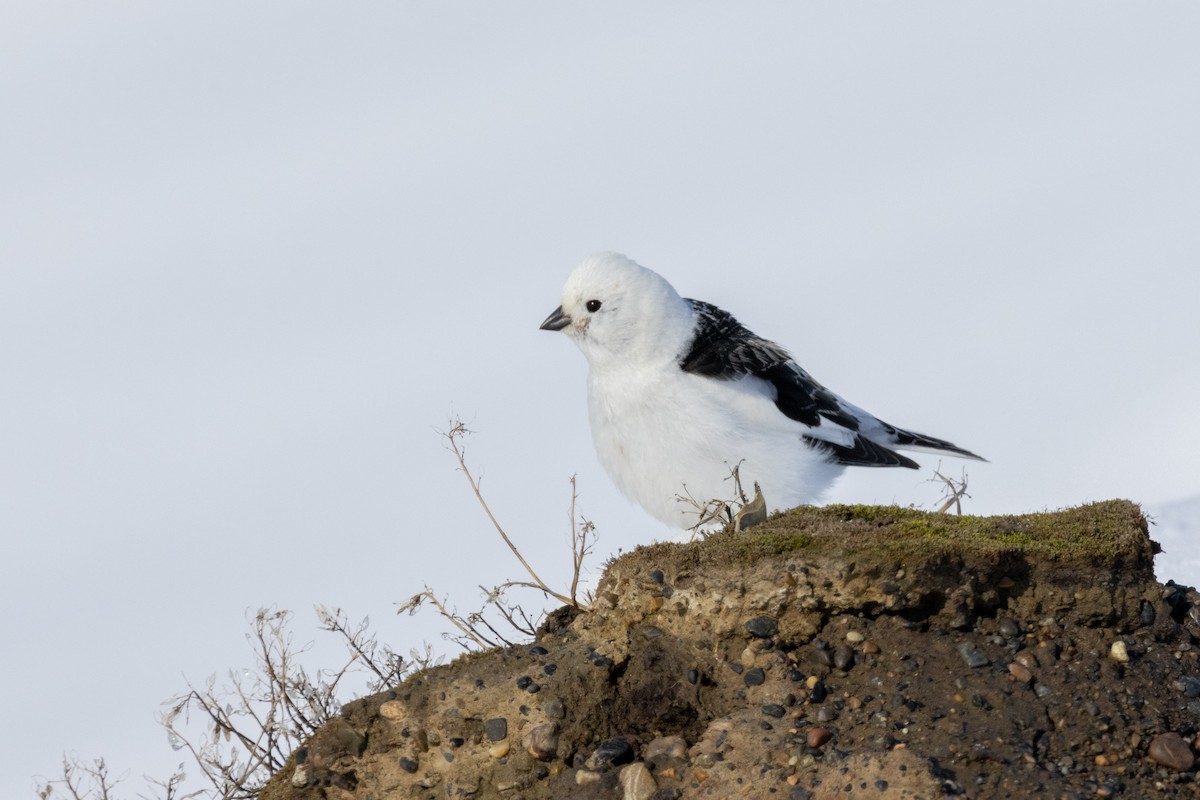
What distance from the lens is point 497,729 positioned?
5.39 metres

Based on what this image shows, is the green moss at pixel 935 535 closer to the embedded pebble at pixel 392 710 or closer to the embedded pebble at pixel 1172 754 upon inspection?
the embedded pebble at pixel 1172 754

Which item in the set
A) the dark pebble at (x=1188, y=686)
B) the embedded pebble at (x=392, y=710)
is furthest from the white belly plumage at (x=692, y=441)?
the dark pebble at (x=1188, y=686)

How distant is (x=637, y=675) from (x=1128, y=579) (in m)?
2.14

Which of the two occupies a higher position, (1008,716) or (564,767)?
(564,767)

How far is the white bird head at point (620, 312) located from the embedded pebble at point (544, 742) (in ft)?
10.0

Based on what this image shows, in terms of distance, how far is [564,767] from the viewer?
5.25 metres

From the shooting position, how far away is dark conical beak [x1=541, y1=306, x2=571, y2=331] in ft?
26.2

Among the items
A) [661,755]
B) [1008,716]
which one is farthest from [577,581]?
[1008,716]

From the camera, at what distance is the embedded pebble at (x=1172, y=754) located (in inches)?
192

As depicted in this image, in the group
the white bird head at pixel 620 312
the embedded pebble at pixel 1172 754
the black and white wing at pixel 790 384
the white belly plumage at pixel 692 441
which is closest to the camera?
the embedded pebble at pixel 1172 754

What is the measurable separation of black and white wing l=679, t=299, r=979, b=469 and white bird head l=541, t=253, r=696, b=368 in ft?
0.65

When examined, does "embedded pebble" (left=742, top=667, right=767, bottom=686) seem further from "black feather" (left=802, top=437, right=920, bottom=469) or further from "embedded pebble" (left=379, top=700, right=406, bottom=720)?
"black feather" (left=802, top=437, right=920, bottom=469)

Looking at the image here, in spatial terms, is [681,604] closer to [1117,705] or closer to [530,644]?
[530,644]

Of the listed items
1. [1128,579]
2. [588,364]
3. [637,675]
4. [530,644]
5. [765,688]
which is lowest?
[1128,579]
